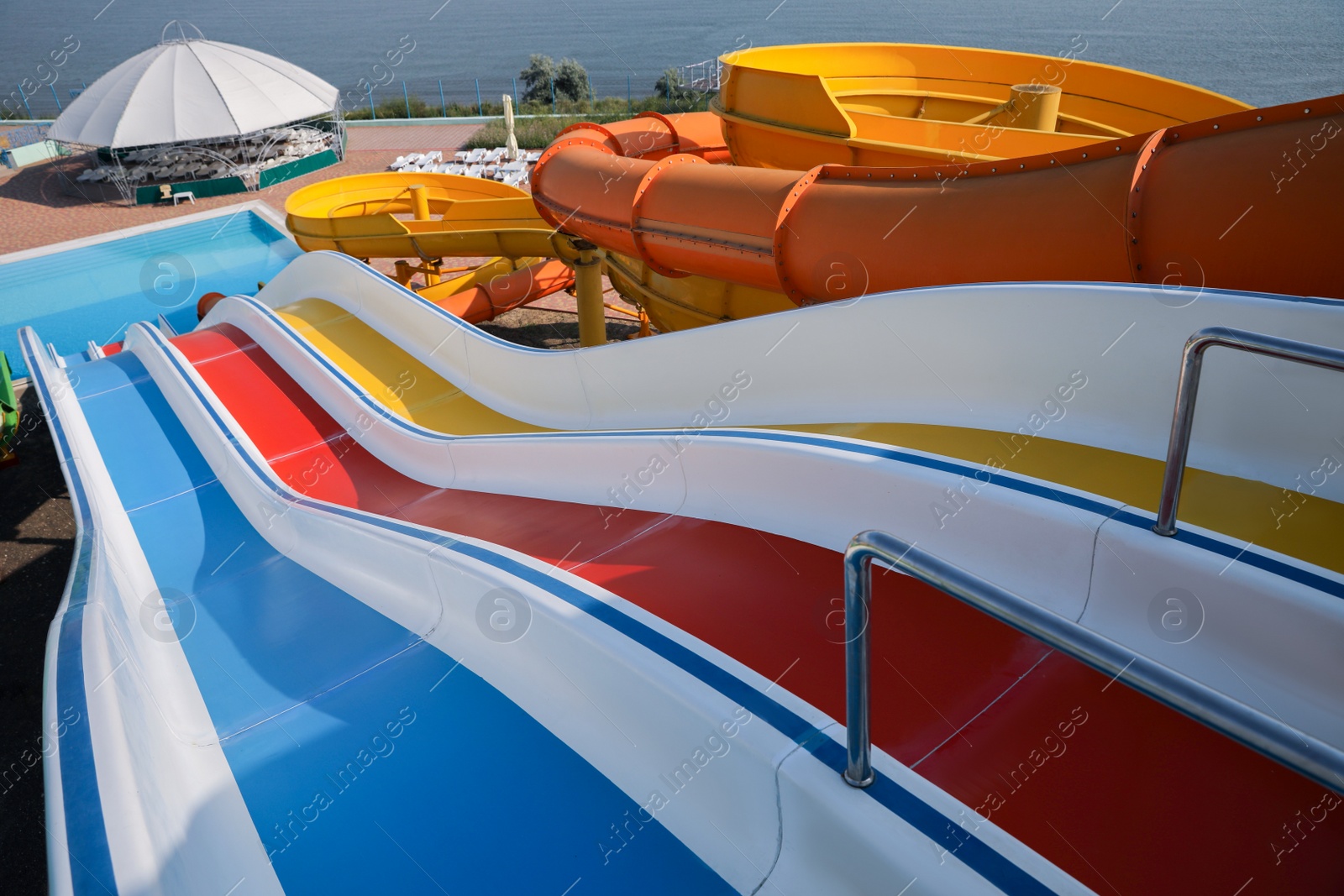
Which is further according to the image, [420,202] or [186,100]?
[186,100]

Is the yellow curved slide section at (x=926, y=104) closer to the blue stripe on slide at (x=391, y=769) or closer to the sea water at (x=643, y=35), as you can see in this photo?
the blue stripe on slide at (x=391, y=769)

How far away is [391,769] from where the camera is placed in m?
2.24

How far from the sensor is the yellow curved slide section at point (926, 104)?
5652 millimetres

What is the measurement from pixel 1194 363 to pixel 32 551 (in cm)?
820

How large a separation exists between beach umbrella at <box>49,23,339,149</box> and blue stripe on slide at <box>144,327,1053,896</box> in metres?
20.0

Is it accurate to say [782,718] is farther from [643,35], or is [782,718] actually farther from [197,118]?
[643,35]

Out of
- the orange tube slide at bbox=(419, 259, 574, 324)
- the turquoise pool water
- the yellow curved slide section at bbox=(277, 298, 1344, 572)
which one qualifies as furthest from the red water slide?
the turquoise pool water

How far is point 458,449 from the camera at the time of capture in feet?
14.9

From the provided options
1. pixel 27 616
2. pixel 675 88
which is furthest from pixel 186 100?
pixel 27 616

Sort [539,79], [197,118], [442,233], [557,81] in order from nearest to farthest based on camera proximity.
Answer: [442,233], [197,118], [557,81], [539,79]

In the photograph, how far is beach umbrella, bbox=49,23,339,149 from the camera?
1836 centimetres

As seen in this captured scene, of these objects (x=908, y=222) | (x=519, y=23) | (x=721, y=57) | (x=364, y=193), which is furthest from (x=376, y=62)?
(x=908, y=222)

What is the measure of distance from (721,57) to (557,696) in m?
5.82

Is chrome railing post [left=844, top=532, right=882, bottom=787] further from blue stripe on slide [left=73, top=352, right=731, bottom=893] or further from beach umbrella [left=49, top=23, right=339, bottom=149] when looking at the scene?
beach umbrella [left=49, top=23, right=339, bottom=149]
